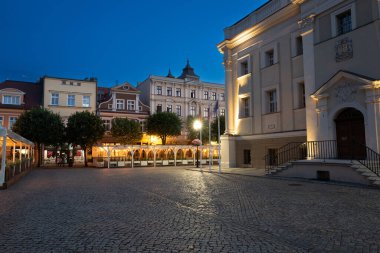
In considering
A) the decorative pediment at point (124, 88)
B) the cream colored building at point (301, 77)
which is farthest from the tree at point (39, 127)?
the cream colored building at point (301, 77)

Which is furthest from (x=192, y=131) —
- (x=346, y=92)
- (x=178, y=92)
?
(x=346, y=92)

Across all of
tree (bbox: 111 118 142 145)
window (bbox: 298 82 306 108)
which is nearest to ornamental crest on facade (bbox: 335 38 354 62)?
window (bbox: 298 82 306 108)

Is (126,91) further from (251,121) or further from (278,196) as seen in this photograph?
(278,196)

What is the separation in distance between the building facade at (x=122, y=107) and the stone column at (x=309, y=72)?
3511 centimetres

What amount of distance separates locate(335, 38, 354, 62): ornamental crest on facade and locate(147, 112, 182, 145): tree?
33.4m

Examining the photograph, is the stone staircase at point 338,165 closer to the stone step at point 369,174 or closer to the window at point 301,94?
the stone step at point 369,174

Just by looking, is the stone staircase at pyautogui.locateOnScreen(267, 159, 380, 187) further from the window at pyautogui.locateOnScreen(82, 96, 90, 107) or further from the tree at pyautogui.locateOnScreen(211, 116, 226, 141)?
the window at pyautogui.locateOnScreen(82, 96, 90, 107)

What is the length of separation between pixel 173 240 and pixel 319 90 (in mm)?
15567

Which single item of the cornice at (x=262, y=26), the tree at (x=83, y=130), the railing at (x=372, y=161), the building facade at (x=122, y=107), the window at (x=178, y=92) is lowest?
the railing at (x=372, y=161)

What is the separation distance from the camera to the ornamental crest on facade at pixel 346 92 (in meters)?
17.1

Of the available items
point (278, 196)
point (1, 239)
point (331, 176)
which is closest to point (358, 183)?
point (331, 176)

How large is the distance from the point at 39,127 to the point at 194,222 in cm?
3516

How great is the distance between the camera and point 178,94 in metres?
58.2

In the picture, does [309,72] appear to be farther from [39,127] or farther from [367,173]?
[39,127]
